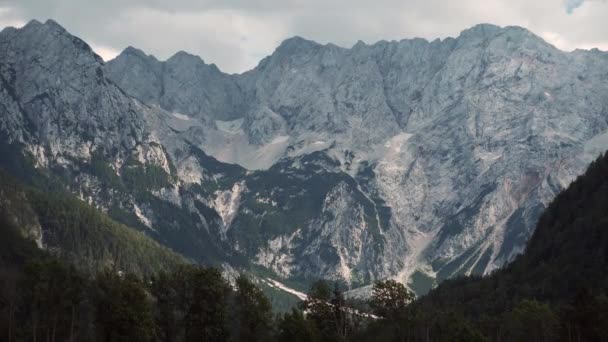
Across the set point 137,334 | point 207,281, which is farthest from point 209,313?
point 137,334

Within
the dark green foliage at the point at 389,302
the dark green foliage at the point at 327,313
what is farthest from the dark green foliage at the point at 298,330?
the dark green foliage at the point at 389,302

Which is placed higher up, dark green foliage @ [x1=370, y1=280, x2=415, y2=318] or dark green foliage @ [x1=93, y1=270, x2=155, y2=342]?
dark green foliage @ [x1=370, y1=280, x2=415, y2=318]

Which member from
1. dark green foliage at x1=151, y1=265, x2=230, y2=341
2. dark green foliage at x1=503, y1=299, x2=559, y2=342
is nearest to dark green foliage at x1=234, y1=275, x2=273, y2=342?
dark green foliage at x1=151, y1=265, x2=230, y2=341

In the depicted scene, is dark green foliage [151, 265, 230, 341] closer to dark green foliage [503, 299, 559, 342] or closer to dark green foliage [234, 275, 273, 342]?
dark green foliage [234, 275, 273, 342]

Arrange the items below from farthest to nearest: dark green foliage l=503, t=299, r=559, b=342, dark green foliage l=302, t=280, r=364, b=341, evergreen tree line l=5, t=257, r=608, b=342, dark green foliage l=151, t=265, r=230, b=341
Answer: dark green foliage l=302, t=280, r=364, b=341 < dark green foliage l=503, t=299, r=559, b=342 < dark green foliage l=151, t=265, r=230, b=341 < evergreen tree line l=5, t=257, r=608, b=342

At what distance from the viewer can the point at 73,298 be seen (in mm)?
167375

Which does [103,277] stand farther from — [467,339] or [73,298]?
[467,339]

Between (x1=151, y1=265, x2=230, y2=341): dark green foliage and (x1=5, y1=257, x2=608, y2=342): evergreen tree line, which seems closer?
(x1=5, y1=257, x2=608, y2=342): evergreen tree line

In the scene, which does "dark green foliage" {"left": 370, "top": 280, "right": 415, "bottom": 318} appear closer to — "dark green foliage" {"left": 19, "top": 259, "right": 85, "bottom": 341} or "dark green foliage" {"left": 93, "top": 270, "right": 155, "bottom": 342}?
"dark green foliage" {"left": 93, "top": 270, "right": 155, "bottom": 342}

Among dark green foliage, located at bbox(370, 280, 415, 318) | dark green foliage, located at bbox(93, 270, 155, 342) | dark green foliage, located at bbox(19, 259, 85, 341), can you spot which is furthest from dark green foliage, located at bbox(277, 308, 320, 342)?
dark green foliage, located at bbox(19, 259, 85, 341)

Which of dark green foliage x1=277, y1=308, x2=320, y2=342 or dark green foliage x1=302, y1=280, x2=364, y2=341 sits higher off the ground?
dark green foliage x1=302, y1=280, x2=364, y2=341

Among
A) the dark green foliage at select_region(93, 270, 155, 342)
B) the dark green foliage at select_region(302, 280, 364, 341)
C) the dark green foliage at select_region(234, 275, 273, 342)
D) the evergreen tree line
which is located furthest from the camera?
the dark green foliage at select_region(302, 280, 364, 341)

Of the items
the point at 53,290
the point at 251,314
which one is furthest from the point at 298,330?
the point at 53,290

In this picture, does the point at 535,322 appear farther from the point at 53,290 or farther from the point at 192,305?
the point at 53,290
